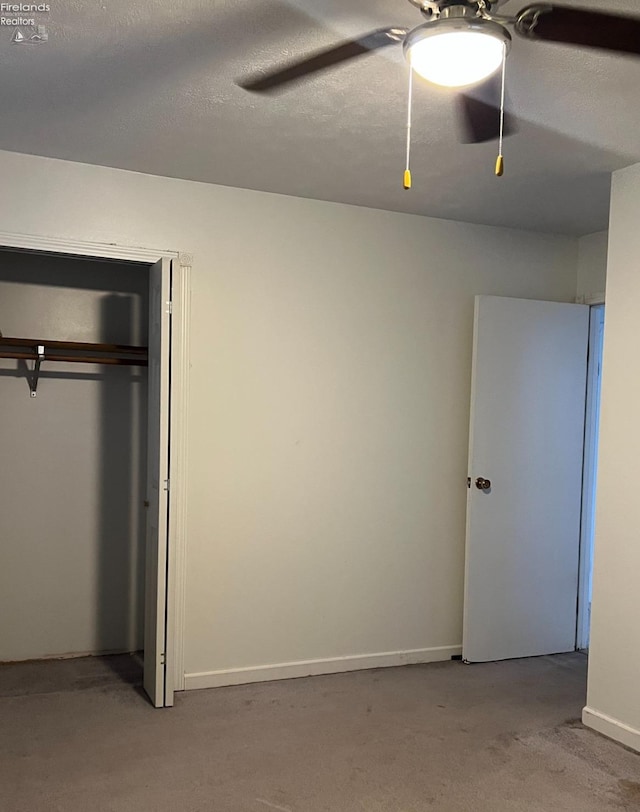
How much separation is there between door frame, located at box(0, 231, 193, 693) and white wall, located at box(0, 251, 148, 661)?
28.2 inches

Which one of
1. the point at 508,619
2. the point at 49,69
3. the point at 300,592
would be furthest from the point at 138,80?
the point at 508,619

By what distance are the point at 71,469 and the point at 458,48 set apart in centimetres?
323

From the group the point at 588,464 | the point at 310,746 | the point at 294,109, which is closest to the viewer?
the point at 294,109

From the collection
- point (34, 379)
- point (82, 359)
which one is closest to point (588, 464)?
point (82, 359)

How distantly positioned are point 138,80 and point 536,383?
9.22ft

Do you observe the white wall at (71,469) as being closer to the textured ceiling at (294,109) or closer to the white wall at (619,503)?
the textured ceiling at (294,109)

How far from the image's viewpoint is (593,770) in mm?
3014

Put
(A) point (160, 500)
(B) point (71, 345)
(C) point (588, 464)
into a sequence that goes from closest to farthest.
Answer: (A) point (160, 500) < (B) point (71, 345) < (C) point (588, 464)

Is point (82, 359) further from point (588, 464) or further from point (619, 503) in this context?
point (588, 464)

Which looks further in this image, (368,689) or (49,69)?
(368,689)

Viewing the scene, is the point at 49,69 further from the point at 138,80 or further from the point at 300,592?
the point at 300,592

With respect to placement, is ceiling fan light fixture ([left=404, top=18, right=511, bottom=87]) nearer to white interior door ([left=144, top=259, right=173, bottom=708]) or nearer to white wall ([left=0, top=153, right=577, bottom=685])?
white interior door ([left=144, top=259, right=173, bottom=708])

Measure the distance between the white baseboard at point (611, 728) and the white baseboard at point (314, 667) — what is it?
1014 millimetres

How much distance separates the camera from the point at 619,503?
3379 millimetres
